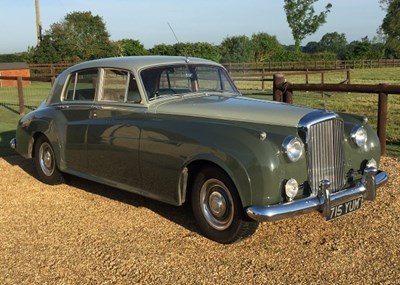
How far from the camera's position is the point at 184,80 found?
18.1 ft

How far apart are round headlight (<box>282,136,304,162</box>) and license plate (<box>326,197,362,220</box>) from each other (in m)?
0.54

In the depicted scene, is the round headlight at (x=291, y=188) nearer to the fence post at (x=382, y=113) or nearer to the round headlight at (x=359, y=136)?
the round headlight at (x=359, y=136)

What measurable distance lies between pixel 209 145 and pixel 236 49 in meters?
47.9

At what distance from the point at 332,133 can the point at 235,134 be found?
88 cm

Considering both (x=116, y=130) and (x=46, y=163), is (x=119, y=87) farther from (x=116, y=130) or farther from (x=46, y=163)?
(x=46, y=163)

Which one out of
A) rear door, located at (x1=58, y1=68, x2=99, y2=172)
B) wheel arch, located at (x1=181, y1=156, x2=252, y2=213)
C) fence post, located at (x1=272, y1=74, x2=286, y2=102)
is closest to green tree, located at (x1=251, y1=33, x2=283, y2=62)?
fence post, located at (x1=272, y1=74, x2=286, y2=102)

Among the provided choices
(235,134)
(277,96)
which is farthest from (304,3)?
(235,134)

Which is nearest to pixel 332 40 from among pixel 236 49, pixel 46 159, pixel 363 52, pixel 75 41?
pixel 363 52

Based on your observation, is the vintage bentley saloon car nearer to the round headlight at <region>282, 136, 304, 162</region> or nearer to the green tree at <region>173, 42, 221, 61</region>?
the round headlight at <region>282, 136, 304, 162</region>

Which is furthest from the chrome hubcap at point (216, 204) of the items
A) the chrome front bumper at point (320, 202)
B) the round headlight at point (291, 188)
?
the round headlight at point (291, 188)

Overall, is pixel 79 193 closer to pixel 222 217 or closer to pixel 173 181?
pixel 173 181

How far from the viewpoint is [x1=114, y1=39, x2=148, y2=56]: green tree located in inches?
1741

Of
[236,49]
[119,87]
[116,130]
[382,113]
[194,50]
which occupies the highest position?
[236,49]

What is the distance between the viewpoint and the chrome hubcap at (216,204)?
426 centimetres
